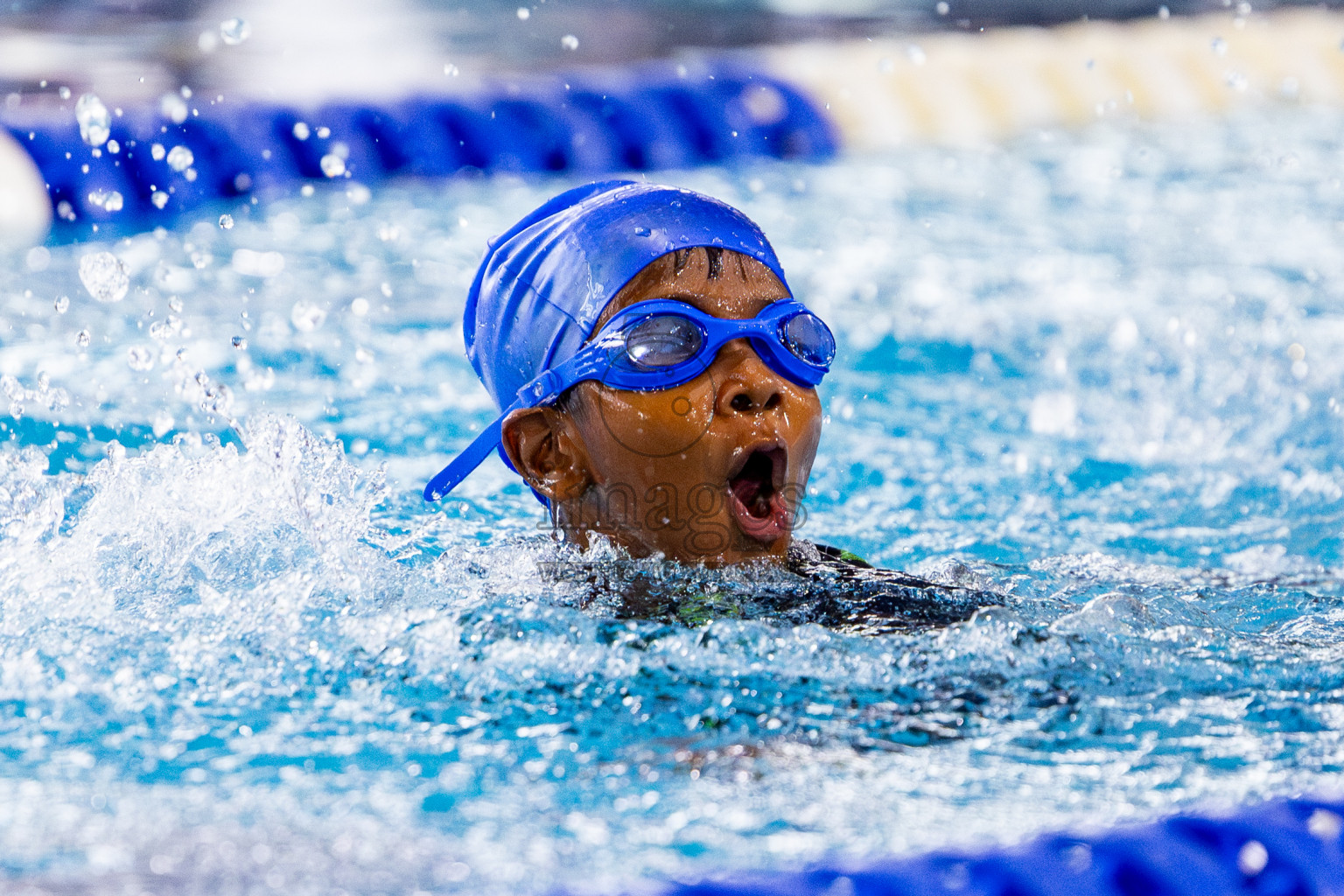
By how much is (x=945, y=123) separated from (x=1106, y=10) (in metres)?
2.77

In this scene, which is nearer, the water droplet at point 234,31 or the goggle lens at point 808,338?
the goggle lens at point 808,338

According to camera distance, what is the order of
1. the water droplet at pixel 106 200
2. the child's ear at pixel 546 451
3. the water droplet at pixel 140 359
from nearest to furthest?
the child's ear at pixel 546 451 → the water droplet at pixel 140 359 → the water droplet at pixel 106 200

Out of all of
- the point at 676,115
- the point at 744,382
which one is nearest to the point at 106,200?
the point at 676,115

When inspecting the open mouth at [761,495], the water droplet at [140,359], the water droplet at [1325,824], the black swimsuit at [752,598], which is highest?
the water droplet at [140,359]

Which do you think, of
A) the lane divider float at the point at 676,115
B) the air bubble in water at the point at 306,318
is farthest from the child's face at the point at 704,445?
the lane divider float at the point at 676,115

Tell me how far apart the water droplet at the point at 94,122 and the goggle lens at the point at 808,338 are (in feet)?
13.3

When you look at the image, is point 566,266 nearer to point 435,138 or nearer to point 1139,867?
point 1139,867

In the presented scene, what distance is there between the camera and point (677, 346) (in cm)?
216

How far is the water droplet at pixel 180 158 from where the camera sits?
218 inches

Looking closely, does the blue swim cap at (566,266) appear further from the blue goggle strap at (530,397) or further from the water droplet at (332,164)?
the water droplet at (332,164)

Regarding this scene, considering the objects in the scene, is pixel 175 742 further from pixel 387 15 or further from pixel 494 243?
pixel 387 15

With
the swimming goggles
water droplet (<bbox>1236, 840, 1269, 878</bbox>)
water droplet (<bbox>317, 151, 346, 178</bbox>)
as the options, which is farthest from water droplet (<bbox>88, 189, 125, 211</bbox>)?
water droplet (<bbox>1236, 840, 1269, 878</bbox>)

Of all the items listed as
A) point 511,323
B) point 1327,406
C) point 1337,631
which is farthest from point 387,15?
point 1337,631

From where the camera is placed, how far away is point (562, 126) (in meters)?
6.00
